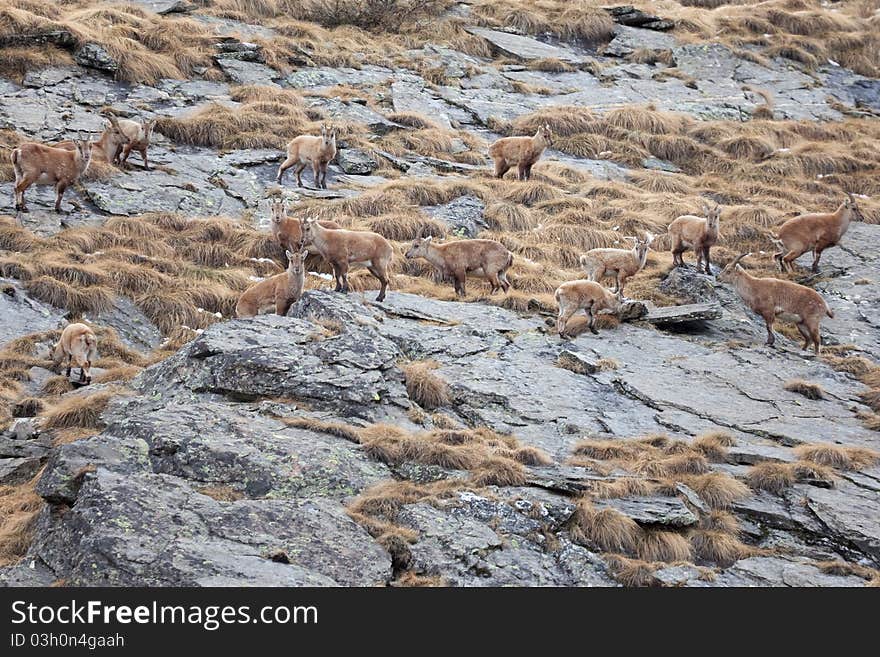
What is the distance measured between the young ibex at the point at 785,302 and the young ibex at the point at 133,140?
40.2ft

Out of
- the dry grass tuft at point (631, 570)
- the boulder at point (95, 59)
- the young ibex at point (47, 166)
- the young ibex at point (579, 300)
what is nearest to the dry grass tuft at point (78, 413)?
the dry grass tuft at point (631, 570)

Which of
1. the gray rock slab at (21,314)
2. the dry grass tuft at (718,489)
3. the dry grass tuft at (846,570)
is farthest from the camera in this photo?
the gray rock slab at (21,314)

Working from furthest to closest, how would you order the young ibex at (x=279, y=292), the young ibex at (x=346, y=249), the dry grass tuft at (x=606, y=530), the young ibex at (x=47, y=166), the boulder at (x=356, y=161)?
the boulder at (x=356, y=161) → the young ibex at (x=47, y=166) → the young ibex at (x=346, y=249) → the young ibex at (x=279, y=292) → the dry grass tuft at (x=606, y=530)

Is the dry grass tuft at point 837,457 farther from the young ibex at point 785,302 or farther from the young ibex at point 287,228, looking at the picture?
the young ibex at point 287,228

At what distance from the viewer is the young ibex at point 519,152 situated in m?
24.2

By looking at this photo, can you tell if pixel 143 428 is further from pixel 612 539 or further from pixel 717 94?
pixel 717 94

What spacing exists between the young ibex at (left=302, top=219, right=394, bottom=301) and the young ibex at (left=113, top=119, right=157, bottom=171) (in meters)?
6.96

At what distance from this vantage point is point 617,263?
17.8 meters

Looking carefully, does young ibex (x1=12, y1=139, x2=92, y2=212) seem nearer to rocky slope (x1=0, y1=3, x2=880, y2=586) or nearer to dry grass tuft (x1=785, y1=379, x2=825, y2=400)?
rocky slope (x1=0, y1=3, x2=880, y2=586)

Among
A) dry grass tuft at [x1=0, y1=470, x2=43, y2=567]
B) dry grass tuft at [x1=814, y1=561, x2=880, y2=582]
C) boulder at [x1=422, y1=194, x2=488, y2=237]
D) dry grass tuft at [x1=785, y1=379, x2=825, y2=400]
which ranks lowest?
boulder at [x1=422, y1=194, x2=488, y2=237]

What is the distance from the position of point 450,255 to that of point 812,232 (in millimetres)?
7095

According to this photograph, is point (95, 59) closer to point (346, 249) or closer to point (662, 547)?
point (346, 249)

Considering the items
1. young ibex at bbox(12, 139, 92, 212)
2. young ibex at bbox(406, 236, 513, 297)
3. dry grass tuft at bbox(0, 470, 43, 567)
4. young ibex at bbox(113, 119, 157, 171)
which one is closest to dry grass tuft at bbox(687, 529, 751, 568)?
dry grass tuft at bbox(0, 470, 43, 567)

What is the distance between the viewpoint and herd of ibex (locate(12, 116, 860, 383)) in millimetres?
15450
